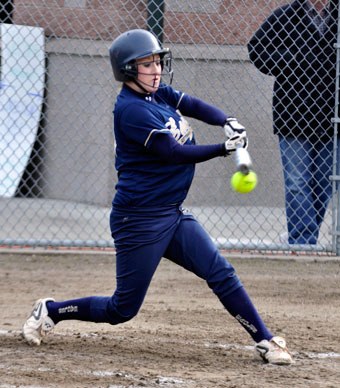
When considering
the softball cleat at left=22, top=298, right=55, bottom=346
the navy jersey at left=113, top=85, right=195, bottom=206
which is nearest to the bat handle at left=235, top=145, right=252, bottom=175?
the navy jersey at left=113, top=85, right=195, bottom=206

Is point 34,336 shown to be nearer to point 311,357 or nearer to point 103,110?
point 311,357

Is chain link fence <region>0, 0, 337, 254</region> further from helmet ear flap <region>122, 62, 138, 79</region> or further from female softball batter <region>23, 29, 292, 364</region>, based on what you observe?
helmet ear flap <region>122, 62, 138, 79</region>

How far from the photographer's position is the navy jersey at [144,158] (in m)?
4.86

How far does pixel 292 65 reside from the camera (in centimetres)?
822

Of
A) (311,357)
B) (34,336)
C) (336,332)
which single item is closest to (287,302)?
(336,332)

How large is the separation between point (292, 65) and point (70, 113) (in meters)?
3.33

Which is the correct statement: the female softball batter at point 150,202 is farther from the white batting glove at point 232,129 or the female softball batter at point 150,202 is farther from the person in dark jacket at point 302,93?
the person in dark jacket at point 302,93

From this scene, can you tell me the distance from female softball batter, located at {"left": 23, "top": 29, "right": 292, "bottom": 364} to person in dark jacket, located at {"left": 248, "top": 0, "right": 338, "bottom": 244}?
3.21 m

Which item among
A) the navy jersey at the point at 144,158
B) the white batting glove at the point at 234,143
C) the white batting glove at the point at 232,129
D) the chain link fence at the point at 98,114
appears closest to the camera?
the white batting glove at the point at 234,143

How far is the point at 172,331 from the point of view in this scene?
579 cm

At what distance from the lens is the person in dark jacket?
818 cm

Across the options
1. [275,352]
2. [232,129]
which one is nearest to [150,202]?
[232,129]

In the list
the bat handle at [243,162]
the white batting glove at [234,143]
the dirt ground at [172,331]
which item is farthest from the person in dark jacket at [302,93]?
the bat handle at [243,162]

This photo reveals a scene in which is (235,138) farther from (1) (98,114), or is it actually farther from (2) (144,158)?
(1) (98,114)
